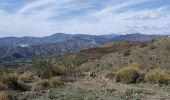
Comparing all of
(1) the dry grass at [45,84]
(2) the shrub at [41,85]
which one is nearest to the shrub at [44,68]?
(1) the dry grass at [45,84]

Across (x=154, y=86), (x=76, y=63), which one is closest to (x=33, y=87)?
(x=154, y=86)

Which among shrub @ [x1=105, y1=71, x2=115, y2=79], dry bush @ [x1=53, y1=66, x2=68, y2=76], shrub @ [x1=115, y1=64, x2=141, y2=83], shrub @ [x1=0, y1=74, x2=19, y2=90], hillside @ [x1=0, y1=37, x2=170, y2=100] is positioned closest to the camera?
hillside @ [x1=0, y1=37, x2=170, y2=100]

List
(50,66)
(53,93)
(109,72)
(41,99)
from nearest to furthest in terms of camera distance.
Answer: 1. (41,99)
2. (53,93)
3. (109,72)
4. (50,66)

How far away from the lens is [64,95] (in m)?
24.2

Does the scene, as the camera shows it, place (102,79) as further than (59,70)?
No

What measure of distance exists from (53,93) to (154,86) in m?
7.19

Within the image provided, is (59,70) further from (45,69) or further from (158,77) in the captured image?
(158,77)

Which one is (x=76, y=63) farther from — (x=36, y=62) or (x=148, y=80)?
(x=148, y=80)

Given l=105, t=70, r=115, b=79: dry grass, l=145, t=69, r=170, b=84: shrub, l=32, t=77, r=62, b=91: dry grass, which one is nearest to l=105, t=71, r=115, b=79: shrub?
l=105, t=70, r=115, b=79: dry grass

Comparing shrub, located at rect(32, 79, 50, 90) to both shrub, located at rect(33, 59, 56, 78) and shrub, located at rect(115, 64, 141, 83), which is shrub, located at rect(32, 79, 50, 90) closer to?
shrub, located at rect(115, 64, 141, 83)

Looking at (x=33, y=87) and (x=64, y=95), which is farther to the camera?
(x=33, y=87)

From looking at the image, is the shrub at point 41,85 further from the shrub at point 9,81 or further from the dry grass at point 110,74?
the dry grass at point 110,74

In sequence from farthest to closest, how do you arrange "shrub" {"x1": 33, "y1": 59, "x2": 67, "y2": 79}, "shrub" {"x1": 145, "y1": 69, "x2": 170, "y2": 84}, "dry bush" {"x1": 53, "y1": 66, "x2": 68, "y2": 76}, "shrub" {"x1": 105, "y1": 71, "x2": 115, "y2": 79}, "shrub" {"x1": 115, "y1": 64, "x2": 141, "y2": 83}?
"dry bush" {"x1": 53, "y1": 66, "x2": 68, "y2": 76} < "shrub" {"x1": 33, "y1": 59, "x2": 67, "y2": 79} < "shrub" {"x1": 105, "y1": 71, "x2": 115, "y2": 79} < "shrub" {"x1": 115, "y1": 64, "x2": 141, "y2": 83} < "shrub" {"x1": 145, "y1": 69, "x2": 170, "y2": 84}

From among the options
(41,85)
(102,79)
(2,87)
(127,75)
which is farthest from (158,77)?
(2,87)
